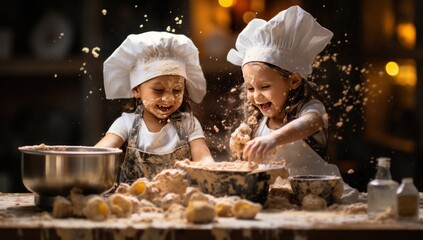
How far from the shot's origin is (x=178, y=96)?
232 centimetres

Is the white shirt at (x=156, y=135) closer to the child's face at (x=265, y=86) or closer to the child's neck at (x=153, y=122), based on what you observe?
the child's neck at (x=153, y=122)

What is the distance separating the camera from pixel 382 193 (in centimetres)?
177

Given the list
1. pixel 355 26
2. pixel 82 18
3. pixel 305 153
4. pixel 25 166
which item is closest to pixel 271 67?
pixel 305 153

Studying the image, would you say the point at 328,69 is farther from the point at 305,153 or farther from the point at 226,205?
the point at 226,205

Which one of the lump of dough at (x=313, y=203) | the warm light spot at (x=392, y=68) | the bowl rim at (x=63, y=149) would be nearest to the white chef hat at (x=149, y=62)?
the bowl rim at (x=63, y=149)

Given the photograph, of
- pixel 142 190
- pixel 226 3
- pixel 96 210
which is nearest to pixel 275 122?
pixel 142 190

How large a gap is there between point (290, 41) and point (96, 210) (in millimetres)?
830

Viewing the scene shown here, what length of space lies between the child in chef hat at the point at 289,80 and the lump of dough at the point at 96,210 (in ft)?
1.96

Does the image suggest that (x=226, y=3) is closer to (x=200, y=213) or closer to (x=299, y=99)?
(x=299, y=99)

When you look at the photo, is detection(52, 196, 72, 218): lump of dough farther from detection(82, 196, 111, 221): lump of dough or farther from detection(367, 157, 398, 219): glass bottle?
detection(367, 157, 398, 219): glass bottle

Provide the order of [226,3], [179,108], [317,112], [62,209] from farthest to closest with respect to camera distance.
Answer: [226,3], [179,108], [317,112], [62,209]

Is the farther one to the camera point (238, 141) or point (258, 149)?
point (238, 141)

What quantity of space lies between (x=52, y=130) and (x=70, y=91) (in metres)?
0.19

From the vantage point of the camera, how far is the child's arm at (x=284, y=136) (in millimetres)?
1948
